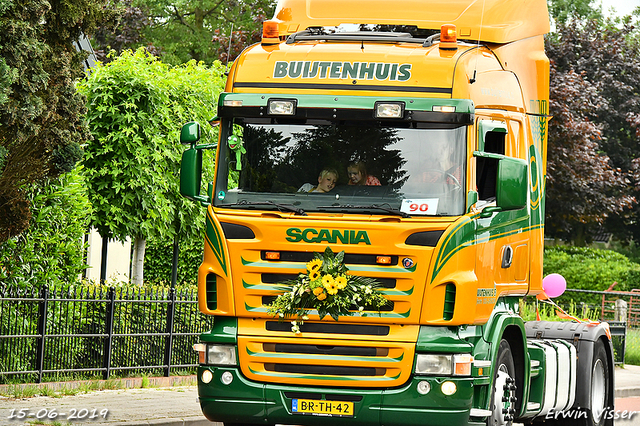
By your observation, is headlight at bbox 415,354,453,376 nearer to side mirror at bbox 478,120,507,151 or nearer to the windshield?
the windshield

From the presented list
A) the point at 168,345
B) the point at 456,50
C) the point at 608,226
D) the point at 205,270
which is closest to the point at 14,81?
the point at 205,270

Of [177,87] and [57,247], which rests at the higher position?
[177,87]

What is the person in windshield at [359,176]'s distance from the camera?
7852 mm

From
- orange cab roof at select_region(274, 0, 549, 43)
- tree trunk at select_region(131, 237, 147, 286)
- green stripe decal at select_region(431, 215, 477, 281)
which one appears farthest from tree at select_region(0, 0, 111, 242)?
tree trunk at select_region(131, 237, 147, 286)

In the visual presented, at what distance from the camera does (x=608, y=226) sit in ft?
140

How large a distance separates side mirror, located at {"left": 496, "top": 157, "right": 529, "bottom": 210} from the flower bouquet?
1230 mm

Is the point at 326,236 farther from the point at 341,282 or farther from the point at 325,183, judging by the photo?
the point at 325,183

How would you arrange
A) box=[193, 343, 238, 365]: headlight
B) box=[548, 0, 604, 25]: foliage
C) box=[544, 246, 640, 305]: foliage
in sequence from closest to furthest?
box=[193, 343, 238, 365]: headlight → box=[544, 246, 640, 305]: foliage → box=[548, 0, 604, 25]: foliage

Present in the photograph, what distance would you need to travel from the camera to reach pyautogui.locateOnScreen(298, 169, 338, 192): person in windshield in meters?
7.91

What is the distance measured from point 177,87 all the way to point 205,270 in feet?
29.9

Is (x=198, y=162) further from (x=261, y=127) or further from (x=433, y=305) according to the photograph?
(x=433, y=305)

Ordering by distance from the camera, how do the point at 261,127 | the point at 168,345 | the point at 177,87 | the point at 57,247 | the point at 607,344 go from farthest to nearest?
1. the point at 177,87
2. the point at 168,345
3. the point at 57,247
4. the point at 607,344
5. the point at 261,127

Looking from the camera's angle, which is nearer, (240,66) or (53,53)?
(240,66)

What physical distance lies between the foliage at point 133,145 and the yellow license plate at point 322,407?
8.24 m
